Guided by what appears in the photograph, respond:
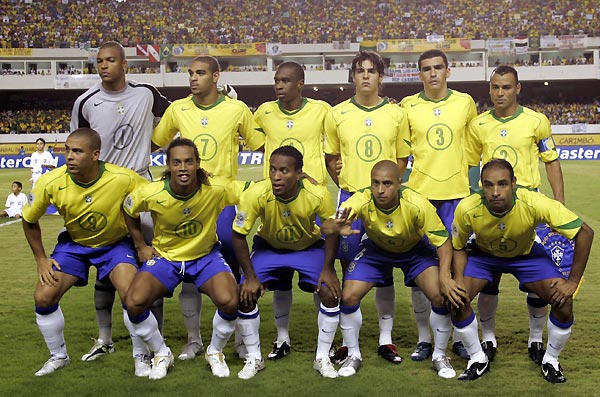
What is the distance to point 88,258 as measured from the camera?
5.31 m

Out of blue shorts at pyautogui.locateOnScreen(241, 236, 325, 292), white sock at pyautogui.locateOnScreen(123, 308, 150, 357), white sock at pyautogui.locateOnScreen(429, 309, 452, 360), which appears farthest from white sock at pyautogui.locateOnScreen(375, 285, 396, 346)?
white sock at pyautogui.locateOnScreen(123, 308, 150, 357)

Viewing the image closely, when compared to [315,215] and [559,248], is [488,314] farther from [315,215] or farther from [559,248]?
[315,215]

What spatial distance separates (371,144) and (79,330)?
9.67ft

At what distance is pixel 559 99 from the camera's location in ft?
152

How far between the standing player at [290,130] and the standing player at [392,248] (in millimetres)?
576

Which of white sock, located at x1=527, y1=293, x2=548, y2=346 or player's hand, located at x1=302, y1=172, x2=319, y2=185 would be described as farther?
white sock, located at x1=527, y1=293, x2=548, y2=346

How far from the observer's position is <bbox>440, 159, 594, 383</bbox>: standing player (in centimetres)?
473

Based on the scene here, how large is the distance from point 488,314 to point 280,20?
150 feet

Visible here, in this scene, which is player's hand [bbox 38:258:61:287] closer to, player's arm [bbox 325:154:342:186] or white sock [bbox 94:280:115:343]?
white sock [bbox 94:280:115:343]

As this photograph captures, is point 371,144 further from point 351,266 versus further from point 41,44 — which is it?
point 41,44

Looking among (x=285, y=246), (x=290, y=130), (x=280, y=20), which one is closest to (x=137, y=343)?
(x=285, y=246)

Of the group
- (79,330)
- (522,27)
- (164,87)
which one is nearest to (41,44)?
(164,87)

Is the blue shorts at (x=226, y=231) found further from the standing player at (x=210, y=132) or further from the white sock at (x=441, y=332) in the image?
the white sock at (x=441, y=332)

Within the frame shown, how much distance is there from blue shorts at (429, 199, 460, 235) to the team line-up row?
0.07 ft
